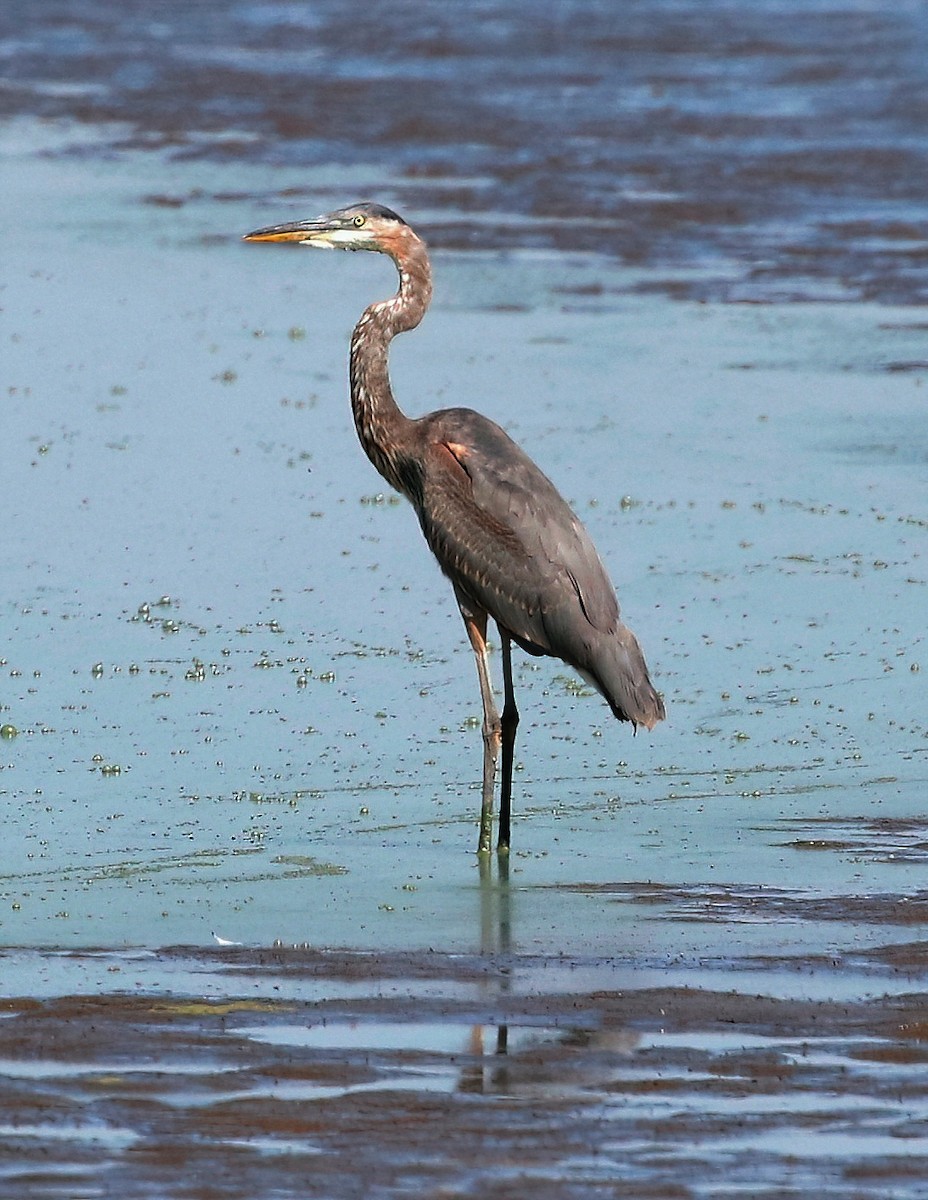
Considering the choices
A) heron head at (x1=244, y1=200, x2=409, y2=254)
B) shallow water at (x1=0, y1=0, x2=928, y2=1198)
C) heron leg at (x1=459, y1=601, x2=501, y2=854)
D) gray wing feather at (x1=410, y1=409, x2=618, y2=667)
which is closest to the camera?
shallow water at (x1=0, y1=0, x2=928, y2=1198)

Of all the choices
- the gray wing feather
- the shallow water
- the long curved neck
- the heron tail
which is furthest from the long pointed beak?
the heron tail

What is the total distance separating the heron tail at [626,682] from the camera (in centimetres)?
812

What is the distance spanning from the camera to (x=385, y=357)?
9.09 metres

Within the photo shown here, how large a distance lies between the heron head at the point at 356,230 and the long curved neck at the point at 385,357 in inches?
1.8

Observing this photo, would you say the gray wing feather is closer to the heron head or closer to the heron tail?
the heron tail

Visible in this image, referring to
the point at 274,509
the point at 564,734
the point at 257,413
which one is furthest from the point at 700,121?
the point at 564,734

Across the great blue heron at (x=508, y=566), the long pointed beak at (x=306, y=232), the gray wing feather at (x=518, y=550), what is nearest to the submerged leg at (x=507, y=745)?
the great blue heron at (x=508, y=566)

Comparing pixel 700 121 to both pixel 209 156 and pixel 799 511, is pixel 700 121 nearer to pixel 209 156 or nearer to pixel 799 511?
pixel 209 156

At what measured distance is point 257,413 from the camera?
1400 centimetres

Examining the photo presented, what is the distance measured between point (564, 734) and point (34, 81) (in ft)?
67.5

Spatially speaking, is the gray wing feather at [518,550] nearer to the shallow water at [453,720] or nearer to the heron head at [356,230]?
the shallow water at [453,720]

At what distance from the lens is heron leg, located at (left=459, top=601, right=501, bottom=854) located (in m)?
8.09

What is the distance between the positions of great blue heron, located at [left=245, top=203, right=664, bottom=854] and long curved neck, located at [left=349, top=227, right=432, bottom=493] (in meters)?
0.07

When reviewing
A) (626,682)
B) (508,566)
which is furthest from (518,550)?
(626,682)
